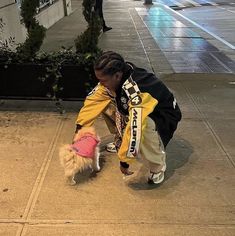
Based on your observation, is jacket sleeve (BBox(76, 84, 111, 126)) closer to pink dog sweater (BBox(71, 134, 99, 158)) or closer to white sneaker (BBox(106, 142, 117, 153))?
pink dog sweater (BBox(71, 134, 99, 158))

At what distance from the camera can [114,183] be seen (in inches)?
133

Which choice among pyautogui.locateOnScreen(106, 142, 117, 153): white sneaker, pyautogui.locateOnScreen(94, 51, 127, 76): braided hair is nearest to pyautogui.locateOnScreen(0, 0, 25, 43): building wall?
pyautogui.locateOnScreen(106, 142, 117, 153): white sneaker

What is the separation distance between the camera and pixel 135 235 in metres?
2.73

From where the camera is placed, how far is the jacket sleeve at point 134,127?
9.77 feet

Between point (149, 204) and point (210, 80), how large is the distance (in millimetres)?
3718

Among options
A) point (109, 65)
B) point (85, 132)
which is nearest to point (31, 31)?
point (85, 132)

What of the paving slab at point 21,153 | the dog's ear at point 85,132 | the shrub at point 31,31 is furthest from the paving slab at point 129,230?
the shrub at point 31,31

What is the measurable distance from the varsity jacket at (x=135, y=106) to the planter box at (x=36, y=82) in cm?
123

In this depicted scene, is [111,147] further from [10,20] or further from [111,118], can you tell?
[10,20]

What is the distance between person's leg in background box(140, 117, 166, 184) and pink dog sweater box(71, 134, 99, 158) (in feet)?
1.32

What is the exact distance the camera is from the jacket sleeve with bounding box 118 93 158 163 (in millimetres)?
2977

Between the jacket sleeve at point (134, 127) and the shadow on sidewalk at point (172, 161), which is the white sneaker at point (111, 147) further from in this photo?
the jacket sleeve at point (134, 127)

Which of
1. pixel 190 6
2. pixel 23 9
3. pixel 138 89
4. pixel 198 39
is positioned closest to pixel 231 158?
pixel 138 89

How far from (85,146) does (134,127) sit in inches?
19.1
